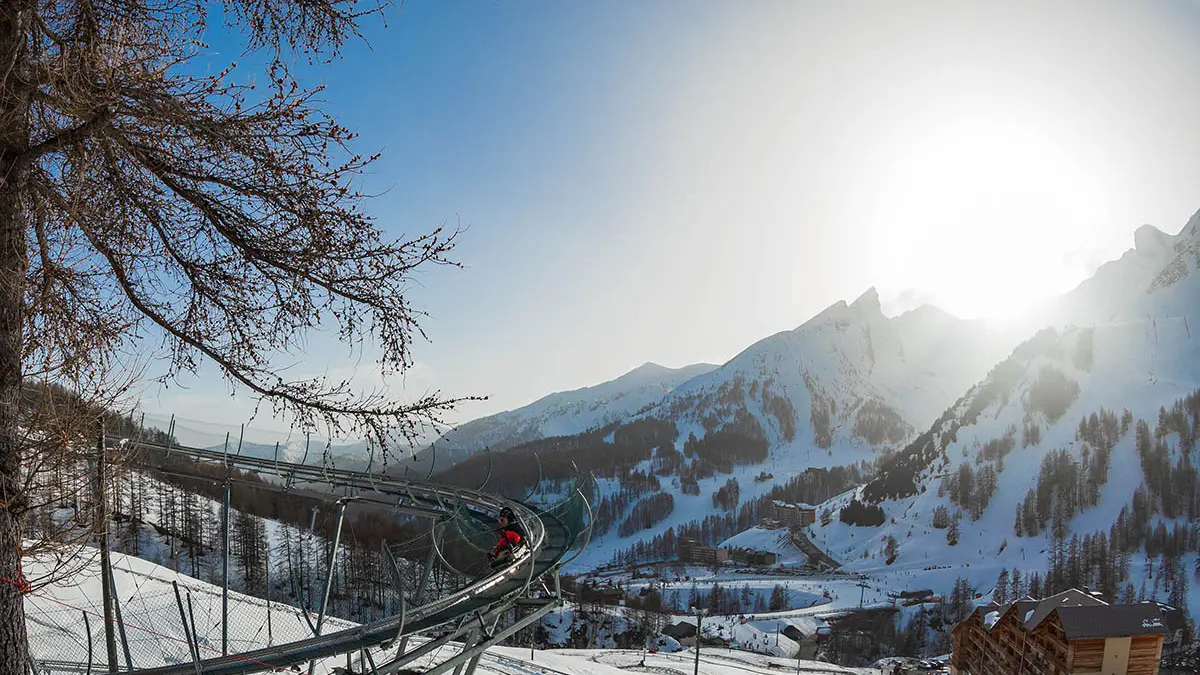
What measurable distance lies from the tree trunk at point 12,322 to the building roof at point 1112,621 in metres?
27.6

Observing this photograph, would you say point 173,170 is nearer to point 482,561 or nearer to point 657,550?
point 482,561

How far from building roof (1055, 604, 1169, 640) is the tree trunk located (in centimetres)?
2762

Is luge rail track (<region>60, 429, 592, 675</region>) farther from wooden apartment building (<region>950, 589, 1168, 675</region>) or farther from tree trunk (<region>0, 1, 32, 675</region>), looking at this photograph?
wooden apartment building (<region>950, 589, 1168, 675</region>)

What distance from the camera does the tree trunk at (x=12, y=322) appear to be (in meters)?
4.45

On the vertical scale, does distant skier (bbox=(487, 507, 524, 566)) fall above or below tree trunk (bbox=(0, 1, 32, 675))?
below

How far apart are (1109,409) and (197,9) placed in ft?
814

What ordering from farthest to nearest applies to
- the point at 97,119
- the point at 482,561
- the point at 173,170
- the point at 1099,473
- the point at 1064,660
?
the point at 1099,473, the point at 1064,660, the point at 482,561, the point at 173,170, the point at 97,119

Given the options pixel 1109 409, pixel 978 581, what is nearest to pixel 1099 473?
pixel 1109 409

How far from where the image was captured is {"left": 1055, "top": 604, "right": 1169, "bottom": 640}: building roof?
2191 centimetres

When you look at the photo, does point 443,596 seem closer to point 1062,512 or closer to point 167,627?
point 167,627

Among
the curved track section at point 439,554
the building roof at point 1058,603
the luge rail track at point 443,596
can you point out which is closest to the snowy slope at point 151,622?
the curved track section at point 439,554

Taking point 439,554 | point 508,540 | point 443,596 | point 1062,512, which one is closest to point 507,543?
point 508,540

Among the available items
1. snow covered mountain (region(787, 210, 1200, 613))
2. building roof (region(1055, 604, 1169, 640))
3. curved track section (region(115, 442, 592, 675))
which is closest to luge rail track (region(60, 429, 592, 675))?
curved track section (region(115, 442, 592, 675))

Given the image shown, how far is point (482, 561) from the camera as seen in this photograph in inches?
312
